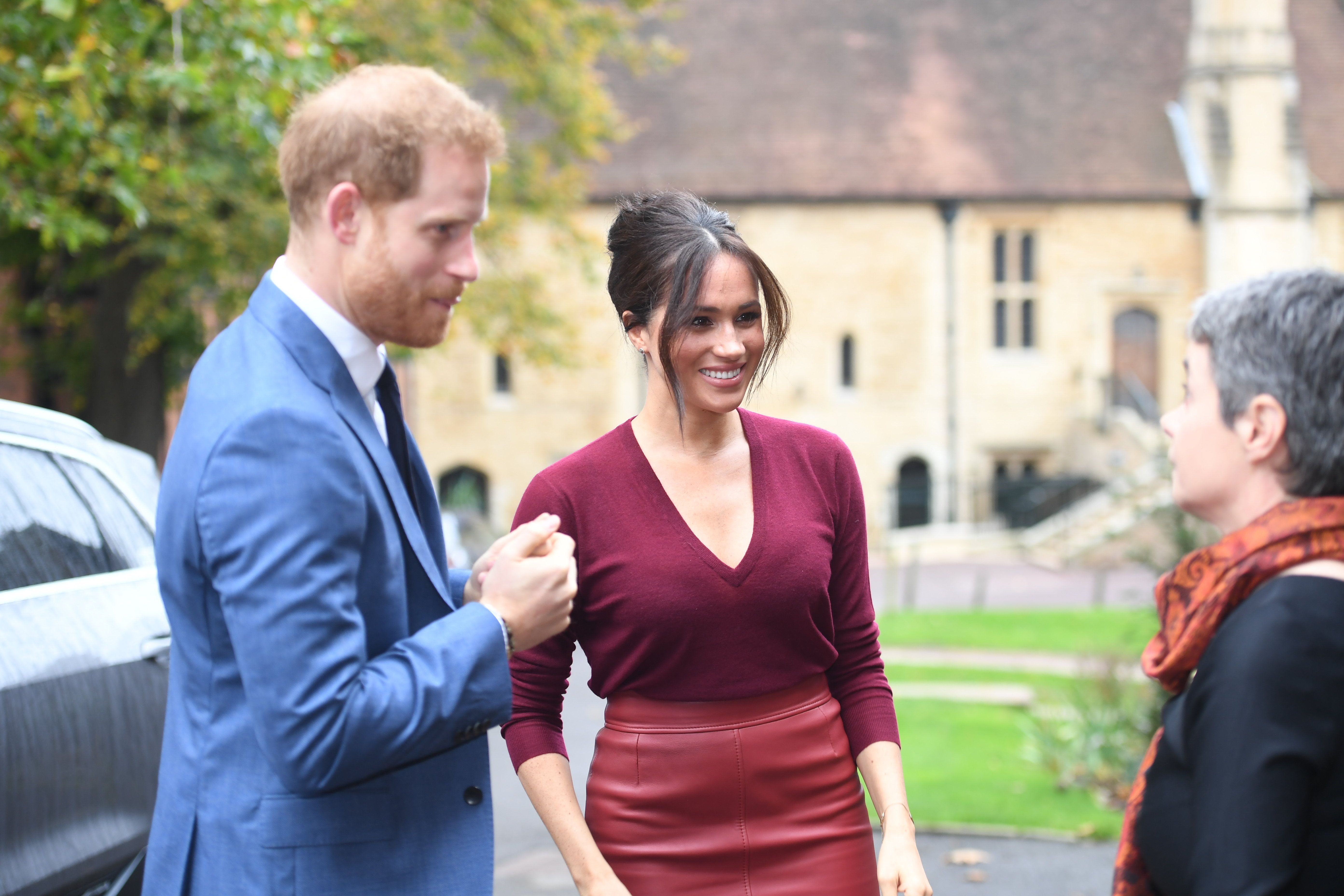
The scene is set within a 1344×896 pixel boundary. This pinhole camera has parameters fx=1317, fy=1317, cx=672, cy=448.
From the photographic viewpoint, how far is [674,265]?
254 centimetres

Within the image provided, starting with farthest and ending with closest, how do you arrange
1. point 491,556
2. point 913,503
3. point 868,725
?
point 913,503, point 868,725, point 491,556

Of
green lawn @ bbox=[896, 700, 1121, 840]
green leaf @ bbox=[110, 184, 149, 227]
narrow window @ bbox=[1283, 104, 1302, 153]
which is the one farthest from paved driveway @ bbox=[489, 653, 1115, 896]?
narrow window @ bbox=[1283, 104, 1302, 153]

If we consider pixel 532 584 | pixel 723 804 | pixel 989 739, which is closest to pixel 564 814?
pixel 723 804

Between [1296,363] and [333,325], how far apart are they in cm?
136

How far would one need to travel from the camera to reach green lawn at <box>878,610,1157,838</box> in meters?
6.80

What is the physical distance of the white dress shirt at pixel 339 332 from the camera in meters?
1.91

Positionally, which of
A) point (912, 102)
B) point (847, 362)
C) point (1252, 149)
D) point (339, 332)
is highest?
point (912, 102)

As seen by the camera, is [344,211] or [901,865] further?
[901,865]

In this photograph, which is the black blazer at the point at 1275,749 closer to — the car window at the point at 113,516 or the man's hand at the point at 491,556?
the man's hand at the point at 491,556

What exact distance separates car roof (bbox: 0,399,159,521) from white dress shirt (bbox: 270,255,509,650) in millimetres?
1423

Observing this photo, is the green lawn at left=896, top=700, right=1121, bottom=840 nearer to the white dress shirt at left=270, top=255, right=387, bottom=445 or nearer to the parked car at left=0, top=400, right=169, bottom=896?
the parked car at left=0, top=400, right=169, bottom=896

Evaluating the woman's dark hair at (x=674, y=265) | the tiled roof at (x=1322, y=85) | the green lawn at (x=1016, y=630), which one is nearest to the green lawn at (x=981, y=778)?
the green lawn at (x=1016, y=630)

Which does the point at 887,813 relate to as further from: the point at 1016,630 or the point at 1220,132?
the point at 1220,132

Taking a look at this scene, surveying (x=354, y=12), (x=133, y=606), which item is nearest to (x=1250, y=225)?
(x=354, y=12)
